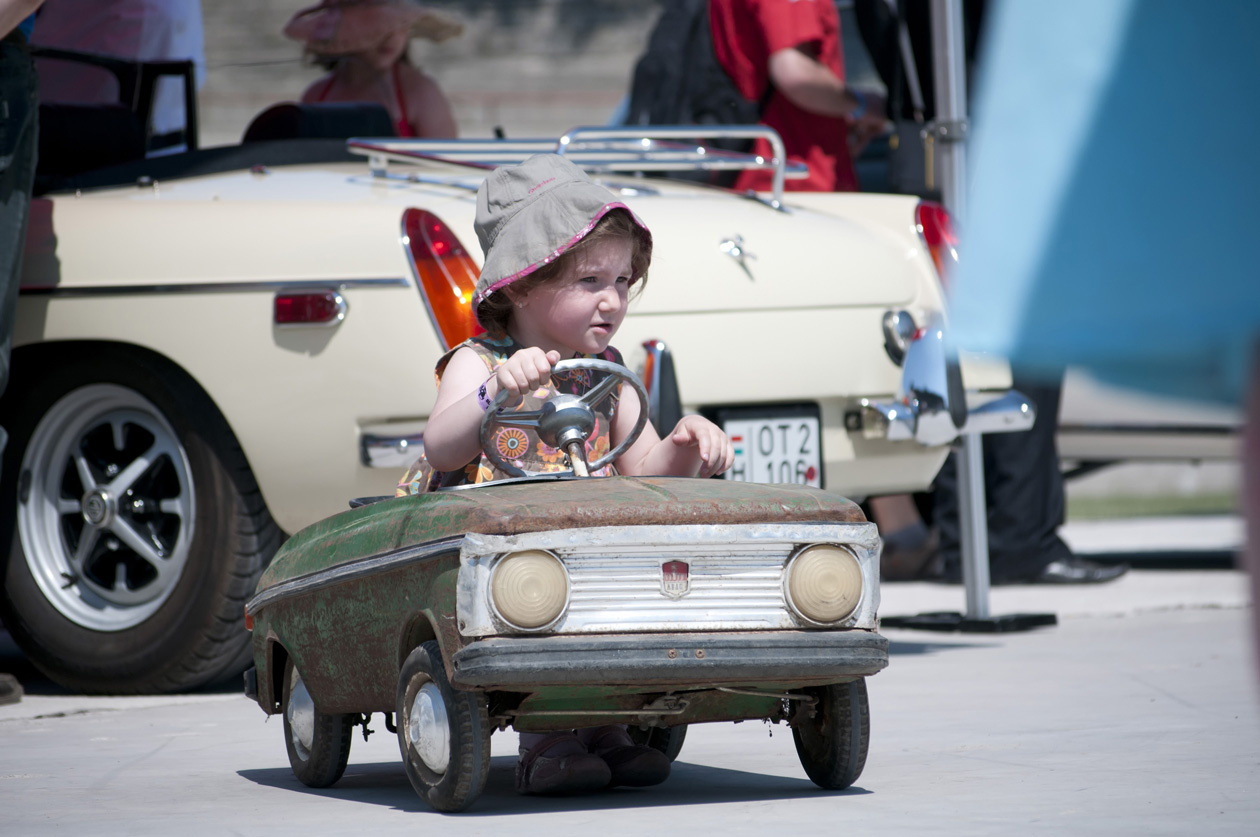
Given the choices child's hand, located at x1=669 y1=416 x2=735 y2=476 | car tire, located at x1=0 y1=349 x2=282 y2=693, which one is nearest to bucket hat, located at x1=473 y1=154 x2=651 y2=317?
child's hand, located at x1=669 y1=416 x2=735 y2=476

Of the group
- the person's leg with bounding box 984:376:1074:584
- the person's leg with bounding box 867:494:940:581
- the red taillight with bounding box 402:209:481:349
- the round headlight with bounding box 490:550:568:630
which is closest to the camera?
the round headlight with bounding box 490:550:568:630

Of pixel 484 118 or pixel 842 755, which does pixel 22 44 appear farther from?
pixel 484 118

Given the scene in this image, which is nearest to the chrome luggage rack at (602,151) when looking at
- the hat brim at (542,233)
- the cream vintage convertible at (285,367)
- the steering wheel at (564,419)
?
the cream vintage convertible at (285,367)

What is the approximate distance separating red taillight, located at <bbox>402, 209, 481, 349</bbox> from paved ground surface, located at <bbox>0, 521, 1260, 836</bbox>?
0.93m

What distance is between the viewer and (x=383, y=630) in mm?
2961

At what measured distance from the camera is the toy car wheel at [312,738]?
3.19 metres

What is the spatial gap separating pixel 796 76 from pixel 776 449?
196 centimetres

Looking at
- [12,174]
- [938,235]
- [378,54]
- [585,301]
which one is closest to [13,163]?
[12,174]

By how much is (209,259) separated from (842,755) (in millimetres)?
2147

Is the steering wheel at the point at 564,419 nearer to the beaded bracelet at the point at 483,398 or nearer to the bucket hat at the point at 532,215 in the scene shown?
the beaded bracelet at the point at 483,398

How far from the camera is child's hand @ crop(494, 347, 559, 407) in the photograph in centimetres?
288

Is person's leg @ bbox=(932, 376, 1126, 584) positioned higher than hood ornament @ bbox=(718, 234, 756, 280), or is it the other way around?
hood ornament @ bbox=(718, 234, 756, 280)

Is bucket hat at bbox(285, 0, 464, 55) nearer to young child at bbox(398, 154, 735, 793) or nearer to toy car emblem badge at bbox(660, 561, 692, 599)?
young child at bbox(398, 154, 735, 793)

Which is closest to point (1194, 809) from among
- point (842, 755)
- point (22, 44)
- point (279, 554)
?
point (842, 755)
